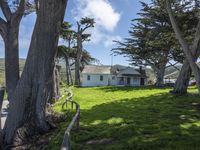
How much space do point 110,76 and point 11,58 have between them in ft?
133

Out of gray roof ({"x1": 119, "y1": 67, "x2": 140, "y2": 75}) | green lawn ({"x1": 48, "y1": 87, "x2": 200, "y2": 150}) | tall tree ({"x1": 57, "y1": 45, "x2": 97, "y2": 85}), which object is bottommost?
green lawn ({"x1": 48, "y1": 87, "x2": 200, "y2": 150})

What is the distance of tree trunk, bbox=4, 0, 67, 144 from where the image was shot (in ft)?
30.3

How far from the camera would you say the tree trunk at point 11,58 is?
473 inches

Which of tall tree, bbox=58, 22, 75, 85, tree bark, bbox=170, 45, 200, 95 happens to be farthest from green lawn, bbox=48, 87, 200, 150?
tall tree, bbox=58, 22, 75, 85

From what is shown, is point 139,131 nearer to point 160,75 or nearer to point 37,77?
point 37,77

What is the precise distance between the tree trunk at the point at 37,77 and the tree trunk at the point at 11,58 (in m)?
2.51

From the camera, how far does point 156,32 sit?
32.0 metres

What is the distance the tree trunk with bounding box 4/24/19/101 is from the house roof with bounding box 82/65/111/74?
38.2 m

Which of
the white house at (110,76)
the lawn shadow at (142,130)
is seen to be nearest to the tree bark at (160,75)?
the white house at (110,76)

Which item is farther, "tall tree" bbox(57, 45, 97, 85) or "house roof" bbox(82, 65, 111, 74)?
"house roof" bbox(82, 65, 111, 74)

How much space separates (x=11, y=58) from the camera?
12109 millimetres

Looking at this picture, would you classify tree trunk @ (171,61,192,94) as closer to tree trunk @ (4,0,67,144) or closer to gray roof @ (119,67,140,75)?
tree trunk @ (4,0,67,144)

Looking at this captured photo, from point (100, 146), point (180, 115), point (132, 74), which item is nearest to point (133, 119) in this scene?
point (180, 115)

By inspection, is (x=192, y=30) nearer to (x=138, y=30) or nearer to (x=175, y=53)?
(x=175, y=53)
